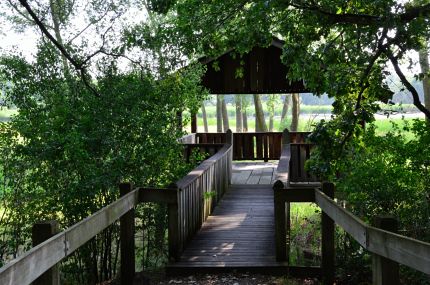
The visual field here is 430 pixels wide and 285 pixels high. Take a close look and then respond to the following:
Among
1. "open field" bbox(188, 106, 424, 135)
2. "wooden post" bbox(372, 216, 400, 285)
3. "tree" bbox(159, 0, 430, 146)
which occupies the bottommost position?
"wooden post" bbox(372, 216, 400, 285)

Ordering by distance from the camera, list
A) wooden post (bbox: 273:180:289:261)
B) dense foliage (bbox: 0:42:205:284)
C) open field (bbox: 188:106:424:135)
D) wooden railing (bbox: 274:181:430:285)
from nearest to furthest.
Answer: wooden railing (bbox: 274:181:430:285) → wooden post (bbox: 273:180:289:261) → dense foliage (bbox: 0:42:205:284) → open field (bbox: 188:106:424:135)

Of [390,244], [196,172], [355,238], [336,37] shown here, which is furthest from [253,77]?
[390,244]

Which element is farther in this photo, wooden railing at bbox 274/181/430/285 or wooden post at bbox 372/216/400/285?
wooden post at bbox 372/216/400/285

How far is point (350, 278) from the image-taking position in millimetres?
6574

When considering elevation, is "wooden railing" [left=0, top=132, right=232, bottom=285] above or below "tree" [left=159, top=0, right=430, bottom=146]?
below

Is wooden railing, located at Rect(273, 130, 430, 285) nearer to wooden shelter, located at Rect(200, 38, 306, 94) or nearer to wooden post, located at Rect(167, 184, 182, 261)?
wooden post, located at Rect(167, 184, 182, 261)

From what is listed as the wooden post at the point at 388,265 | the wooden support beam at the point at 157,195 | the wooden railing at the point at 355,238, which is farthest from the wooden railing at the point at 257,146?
the wooden post at the point at 388,265

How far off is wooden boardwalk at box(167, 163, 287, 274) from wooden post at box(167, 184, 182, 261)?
0.42 ft

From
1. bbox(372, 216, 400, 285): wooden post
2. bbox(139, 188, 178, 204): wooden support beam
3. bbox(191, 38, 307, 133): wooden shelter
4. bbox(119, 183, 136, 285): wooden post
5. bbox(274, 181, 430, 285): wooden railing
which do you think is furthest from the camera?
bbox(191, 38, 307, 133): wooden shelter

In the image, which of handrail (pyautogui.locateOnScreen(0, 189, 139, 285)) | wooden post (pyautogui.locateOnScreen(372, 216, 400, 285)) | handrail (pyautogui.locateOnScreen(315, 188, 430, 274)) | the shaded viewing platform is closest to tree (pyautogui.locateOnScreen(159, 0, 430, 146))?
the shaded viewing platform

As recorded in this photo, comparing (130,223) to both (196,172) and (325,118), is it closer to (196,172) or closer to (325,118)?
(196,172)

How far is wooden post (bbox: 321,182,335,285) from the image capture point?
6070 millimetres

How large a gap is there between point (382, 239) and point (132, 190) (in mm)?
3388

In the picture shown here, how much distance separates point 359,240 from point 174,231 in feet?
10.3
